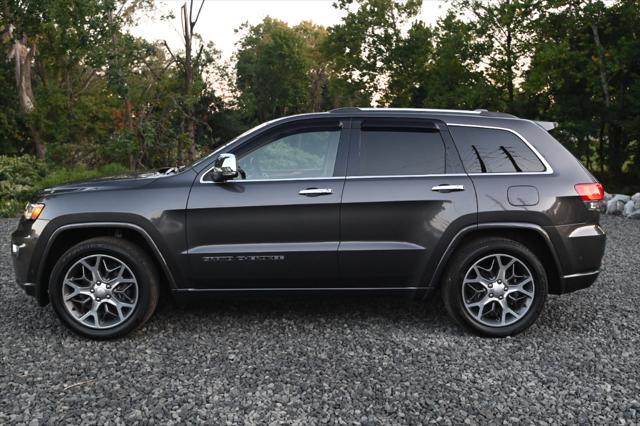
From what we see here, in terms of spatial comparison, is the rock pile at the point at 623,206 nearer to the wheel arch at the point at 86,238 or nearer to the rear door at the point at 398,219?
the rear door at the point at 398,219

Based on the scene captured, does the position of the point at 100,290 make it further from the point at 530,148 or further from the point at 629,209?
the point at 629,209

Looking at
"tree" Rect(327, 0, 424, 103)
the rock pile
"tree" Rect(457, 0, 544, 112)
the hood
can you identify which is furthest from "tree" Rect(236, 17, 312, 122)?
the hood

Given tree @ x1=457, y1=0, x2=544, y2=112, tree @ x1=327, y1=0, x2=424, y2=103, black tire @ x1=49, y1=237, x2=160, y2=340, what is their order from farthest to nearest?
tree @ x1=327, y1=0, x2=424, y2=103 < tree @ x1=457, y1=0, x2=544, y2=112 < black tire @ x1=49, y1=237, x2=160, y2=340

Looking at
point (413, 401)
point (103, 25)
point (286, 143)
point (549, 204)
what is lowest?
point (413, 401)

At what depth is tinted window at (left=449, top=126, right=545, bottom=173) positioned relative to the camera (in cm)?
471

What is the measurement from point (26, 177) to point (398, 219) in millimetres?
13441

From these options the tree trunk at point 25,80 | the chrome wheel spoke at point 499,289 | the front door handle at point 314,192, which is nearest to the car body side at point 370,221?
the front door handle at point 314,192

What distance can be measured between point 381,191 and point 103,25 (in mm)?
15301

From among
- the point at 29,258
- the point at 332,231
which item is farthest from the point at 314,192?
the point at 29,258

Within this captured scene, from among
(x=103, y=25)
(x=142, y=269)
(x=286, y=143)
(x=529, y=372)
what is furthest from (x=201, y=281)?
(x=103, y=25)

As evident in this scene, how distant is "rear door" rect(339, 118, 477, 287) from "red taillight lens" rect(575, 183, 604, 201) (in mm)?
827

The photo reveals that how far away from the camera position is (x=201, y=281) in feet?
15.2

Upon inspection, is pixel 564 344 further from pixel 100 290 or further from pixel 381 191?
pixel 100 290

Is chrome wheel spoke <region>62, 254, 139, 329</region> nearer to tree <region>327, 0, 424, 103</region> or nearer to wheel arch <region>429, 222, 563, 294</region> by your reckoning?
wheel arch <region>429, 222, 563, 294</region>
